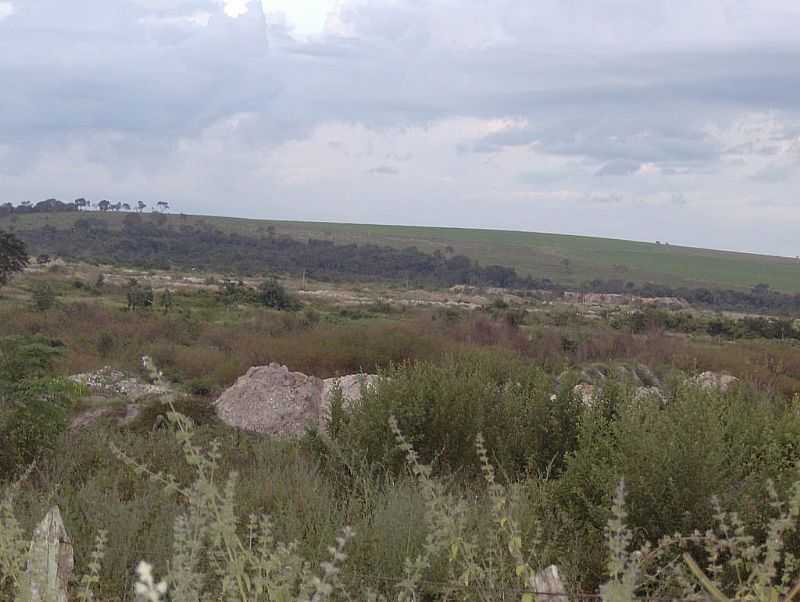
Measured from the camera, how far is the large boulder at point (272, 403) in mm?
11688

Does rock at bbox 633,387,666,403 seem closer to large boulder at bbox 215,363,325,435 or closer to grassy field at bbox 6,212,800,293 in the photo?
large boulder at bbox 215,363,325,435

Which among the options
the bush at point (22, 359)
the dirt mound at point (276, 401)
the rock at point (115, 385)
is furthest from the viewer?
the rock at point (115, 385)

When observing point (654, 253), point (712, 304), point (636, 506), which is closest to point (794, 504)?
point (636, 506)

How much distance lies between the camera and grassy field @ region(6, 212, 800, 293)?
109 m

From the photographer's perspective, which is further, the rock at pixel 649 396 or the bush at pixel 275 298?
the bush at pixel 275 298

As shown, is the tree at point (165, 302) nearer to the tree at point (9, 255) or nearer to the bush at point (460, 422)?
the tree at point (9, 255)

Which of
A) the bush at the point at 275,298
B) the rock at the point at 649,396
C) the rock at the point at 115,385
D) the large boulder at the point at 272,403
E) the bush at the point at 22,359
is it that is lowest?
the bush at the point at 275,298

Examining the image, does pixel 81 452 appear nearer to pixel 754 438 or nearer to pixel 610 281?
pixel 754 438

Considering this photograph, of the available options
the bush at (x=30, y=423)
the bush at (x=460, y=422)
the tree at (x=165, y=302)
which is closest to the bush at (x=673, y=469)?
the bush at (x=460, y=422)

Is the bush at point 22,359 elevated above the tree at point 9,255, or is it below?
above

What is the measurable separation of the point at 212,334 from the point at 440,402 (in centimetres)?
1696

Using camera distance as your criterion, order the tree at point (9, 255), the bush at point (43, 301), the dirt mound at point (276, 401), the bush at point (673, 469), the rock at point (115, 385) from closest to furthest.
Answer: the bush at point (673, 469), the dirt mound at point (276, 401), the rock at point (115, 385), the bush at point (43, 301), the tree at point (9, 255)

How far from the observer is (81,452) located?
25.1ft

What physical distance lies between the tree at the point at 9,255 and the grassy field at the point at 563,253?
68.0 meters
